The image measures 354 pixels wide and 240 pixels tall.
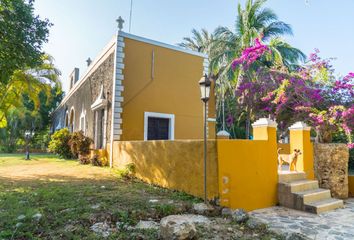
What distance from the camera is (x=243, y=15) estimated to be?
16641 mm

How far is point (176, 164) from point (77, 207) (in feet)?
A: 8.07

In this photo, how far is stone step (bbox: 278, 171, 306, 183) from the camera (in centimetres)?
605

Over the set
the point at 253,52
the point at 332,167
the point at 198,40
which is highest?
the point at 198,40

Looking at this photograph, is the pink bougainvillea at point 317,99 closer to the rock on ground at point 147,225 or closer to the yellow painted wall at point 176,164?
the yellow painted wall at point 176,164

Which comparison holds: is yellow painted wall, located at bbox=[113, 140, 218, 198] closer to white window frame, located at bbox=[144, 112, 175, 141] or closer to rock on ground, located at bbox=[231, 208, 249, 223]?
rock on ground, located at bbox=[231, 208, 249, 223]

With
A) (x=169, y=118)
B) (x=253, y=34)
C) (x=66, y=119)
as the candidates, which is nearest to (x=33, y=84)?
(x=169, y=118)

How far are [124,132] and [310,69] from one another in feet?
23.9

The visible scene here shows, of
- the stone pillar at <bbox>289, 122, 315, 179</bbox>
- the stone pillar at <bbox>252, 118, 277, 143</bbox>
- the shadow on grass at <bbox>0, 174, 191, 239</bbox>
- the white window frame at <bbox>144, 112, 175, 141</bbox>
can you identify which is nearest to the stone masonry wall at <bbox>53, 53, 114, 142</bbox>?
the white window frame at <bbox>144, 112, 175, 141</bbox>

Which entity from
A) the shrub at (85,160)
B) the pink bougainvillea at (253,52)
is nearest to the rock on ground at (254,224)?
the shrub at (85,160)

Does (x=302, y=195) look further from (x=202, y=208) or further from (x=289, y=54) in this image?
(x=289, y=54)

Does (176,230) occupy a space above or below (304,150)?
below

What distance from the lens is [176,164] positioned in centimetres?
608

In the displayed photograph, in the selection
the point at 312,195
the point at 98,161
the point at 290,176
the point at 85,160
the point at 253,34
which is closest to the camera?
the point at 312,195

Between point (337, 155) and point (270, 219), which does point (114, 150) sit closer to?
point (270, 219)
